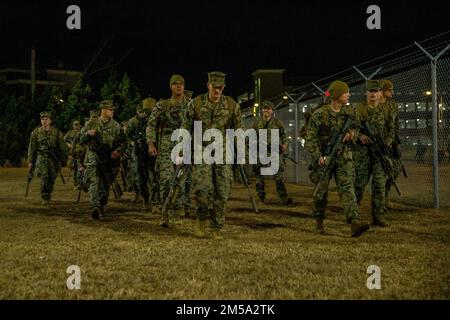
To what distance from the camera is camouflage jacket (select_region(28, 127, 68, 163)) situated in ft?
39.3

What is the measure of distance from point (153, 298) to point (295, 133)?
13258mm

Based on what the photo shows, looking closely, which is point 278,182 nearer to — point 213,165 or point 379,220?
point 379,220

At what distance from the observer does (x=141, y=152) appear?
416 inches

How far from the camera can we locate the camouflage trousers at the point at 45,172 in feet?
39.3

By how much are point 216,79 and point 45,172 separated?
6.10 metres

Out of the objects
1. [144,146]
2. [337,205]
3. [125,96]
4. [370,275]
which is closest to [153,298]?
[370,275]

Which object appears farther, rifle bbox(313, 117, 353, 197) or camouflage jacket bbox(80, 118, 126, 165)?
camouflage jacket bbox(80, 118, 126, 165)

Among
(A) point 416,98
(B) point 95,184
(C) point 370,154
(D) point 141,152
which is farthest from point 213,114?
(A) point 416,98

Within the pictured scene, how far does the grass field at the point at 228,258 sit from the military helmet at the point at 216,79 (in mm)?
2000

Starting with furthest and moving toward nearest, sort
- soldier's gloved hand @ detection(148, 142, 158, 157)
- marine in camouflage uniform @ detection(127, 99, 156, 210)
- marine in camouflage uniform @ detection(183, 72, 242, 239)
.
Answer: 1. marine in camouflage uniform @ detection(127, 99, 156, 210)
2. soldier's gloved hand @ detection(148, 142, 158, 157)
3. marine in camouflage uniform @ detection(183, 72, 242, 239)

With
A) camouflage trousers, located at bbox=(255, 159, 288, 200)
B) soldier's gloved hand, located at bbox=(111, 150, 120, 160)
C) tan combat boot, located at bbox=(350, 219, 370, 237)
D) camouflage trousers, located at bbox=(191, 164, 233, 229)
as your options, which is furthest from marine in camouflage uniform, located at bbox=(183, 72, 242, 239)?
camouflage trousers, located at bbox=(255, 159, 288, 200)

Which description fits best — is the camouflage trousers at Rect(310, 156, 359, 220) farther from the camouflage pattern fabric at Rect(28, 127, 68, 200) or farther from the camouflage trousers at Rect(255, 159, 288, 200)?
the camouflage pattern fabric at Rect(28, 127, 68, 200)

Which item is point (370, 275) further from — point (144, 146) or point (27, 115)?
point (27, 115)

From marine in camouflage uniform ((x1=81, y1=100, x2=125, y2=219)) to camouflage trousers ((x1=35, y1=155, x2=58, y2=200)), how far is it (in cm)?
299
